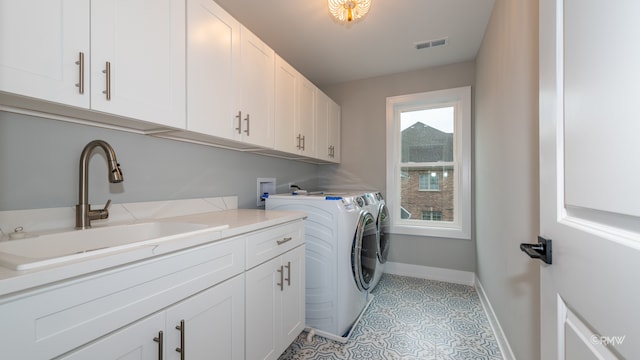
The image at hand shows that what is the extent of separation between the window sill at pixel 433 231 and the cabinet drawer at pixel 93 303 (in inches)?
98.1

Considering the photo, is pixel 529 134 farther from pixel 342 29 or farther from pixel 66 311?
pixel 66 311

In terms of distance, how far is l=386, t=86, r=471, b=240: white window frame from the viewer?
2797 mm

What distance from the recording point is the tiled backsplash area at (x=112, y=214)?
0.98 meters

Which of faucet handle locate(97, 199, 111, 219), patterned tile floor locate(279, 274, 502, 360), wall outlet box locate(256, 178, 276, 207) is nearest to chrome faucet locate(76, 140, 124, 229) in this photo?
faucet handle locate(97, 199, 111, 219)

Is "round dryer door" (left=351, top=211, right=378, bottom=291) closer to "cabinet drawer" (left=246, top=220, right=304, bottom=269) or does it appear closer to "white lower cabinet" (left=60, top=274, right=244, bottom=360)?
"cabinet drawer" (left=246, top=220, right=304, bottom=269)

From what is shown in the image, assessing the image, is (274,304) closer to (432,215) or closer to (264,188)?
(264,188)

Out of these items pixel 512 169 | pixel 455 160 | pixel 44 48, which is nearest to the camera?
pixel 44 48

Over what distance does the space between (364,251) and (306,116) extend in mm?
1359

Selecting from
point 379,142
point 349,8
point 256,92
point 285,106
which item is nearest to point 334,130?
point 379,142

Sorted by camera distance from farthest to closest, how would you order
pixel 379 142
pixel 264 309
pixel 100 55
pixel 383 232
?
pixel 379 142
pixel 383 232
pixel 264 309
pixel 100 55

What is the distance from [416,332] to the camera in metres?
1.91

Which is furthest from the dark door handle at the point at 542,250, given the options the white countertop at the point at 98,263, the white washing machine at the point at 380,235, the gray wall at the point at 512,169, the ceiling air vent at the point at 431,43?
the ceiling air vent at the point at 431,43

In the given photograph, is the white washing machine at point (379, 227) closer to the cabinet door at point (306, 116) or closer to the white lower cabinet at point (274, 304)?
the cabinet door at point (306, 116)

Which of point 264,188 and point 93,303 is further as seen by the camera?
point 264,188
